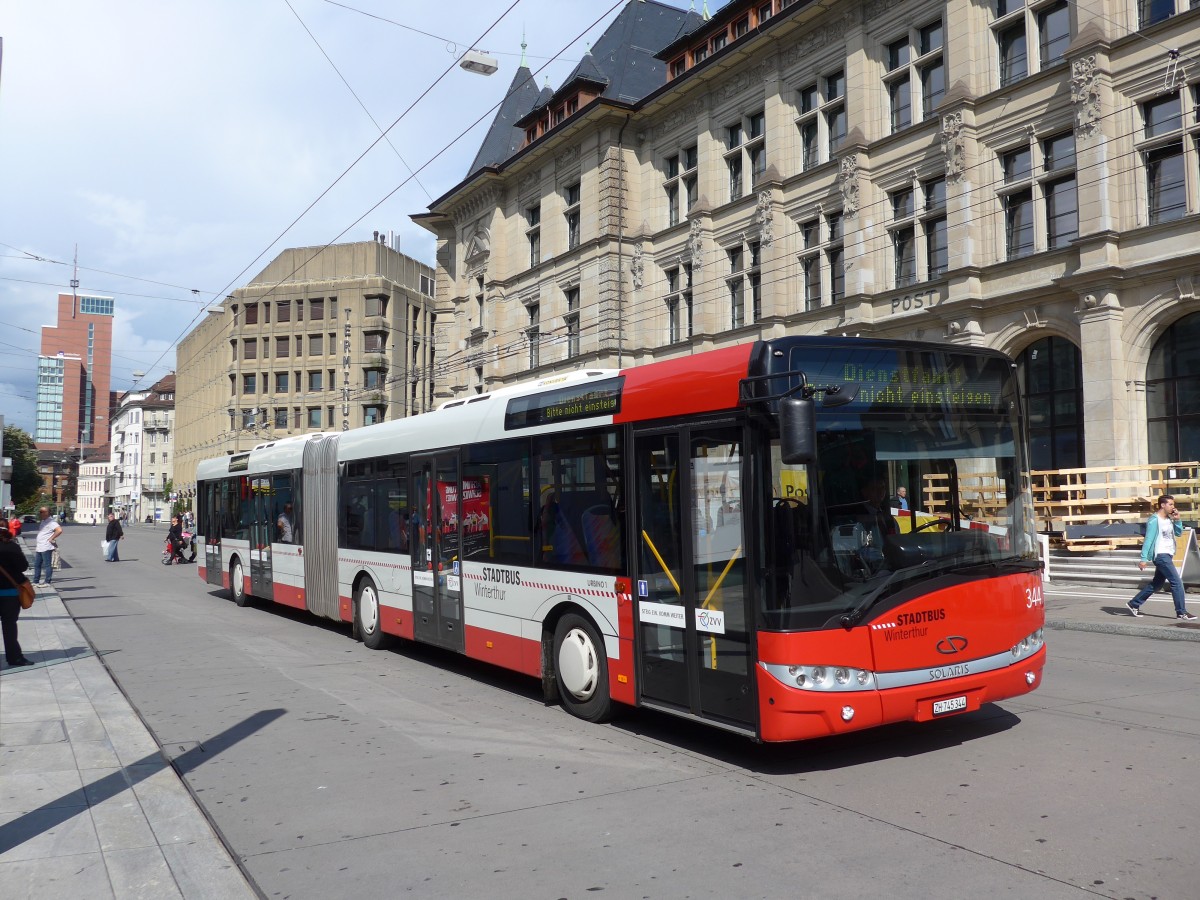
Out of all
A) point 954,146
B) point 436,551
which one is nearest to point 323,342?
point 954,146

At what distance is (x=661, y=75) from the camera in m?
39.3

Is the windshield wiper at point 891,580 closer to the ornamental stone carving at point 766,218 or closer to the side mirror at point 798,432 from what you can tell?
the side mirror at point 798,432

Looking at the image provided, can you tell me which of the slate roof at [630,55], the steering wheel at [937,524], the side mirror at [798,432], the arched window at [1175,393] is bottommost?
the steering wheel at [937,524]

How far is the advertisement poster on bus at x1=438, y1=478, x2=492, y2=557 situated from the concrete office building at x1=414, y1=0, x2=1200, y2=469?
17348 mm

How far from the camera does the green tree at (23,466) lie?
9631cm

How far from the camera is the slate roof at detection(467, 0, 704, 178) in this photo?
38156 millimetres

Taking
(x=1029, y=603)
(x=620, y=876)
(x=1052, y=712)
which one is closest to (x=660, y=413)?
(x=1029, y=603)

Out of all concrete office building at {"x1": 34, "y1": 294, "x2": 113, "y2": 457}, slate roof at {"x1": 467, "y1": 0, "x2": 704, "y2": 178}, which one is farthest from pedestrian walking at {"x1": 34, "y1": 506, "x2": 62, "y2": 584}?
concrete office building at {"x1": 34, "y1": 294, "x2": 113, "y2": 457}

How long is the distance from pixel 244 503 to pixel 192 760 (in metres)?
11.4

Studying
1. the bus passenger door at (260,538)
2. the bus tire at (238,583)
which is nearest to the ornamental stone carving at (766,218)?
the bus passenger door at (260,538)

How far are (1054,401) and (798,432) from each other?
2141cm

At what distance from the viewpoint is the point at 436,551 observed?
428 inches

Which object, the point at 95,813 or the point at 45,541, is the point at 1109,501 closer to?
the point at 95,813

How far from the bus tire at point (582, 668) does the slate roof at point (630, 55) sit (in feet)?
101
